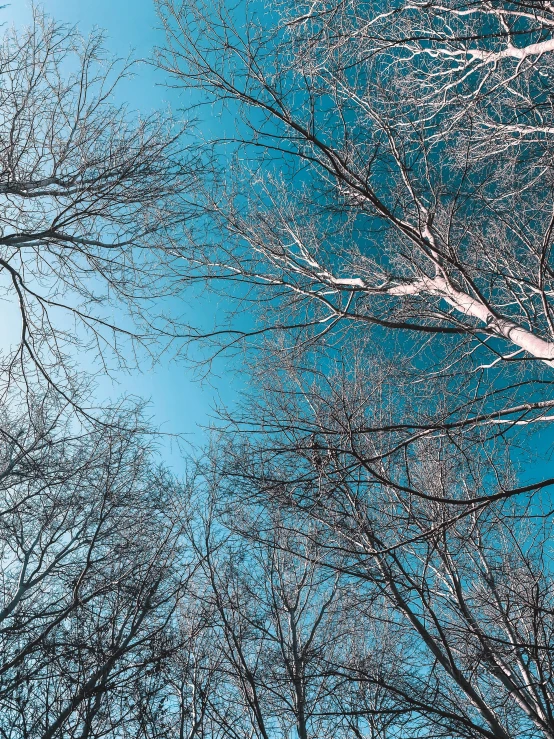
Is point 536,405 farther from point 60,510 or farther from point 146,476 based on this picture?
point 60,510

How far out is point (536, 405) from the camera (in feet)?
9.87

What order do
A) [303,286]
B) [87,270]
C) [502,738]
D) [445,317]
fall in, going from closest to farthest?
1. [502,738]
2. [445,317]
3. [87,270]
4. [303,286]

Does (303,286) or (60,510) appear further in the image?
(60,510)

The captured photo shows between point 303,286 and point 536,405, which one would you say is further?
point 303,286

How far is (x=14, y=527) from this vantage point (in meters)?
6.63

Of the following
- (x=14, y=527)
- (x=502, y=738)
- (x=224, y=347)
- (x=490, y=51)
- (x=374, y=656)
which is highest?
(x=490, y=51)

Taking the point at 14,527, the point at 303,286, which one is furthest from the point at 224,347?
the point at 14,527

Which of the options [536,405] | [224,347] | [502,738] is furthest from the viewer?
[224,347]

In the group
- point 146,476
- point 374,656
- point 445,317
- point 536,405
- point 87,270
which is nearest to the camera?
point 536,405

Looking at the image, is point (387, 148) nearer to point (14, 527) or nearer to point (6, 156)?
point (6, 156)

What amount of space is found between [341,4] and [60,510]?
6575 millimetres

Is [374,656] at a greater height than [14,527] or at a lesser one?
lesser

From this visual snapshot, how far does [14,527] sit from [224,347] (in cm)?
500

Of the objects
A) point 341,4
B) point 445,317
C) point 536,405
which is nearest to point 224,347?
point 445,317
